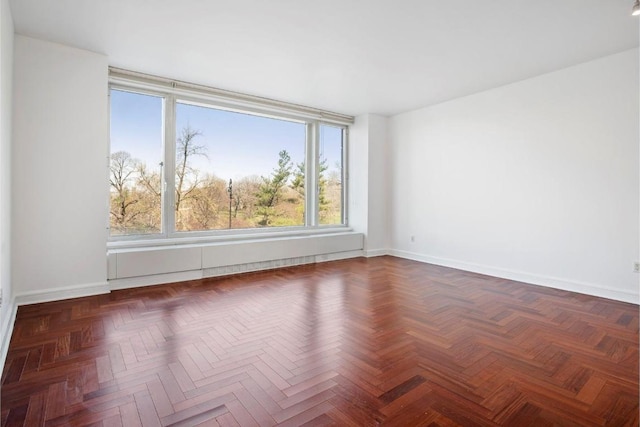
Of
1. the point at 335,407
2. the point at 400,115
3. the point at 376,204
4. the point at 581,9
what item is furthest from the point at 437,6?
the point at 376,204

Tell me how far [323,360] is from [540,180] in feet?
11.9

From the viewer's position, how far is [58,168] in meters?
3.28

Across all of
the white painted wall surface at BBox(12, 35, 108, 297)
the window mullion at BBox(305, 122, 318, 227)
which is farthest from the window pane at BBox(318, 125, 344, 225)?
the white painted wall surface at BBox(12, 35, 108, 297)

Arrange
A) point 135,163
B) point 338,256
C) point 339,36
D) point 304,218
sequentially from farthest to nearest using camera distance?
1. point 304,218
2. point 338,256
3. point 135,163
4. point 339,36

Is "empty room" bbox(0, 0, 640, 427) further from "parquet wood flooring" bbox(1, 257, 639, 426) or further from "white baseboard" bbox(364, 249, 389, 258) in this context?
"white baseboard" bbox(364, 249, 389, 258)

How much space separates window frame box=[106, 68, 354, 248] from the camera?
13.4 ft

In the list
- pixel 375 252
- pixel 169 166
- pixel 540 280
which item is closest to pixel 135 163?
pixel 169 166

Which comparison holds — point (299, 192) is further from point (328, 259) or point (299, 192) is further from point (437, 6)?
point (437, 6)

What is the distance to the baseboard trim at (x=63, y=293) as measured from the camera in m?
3.12

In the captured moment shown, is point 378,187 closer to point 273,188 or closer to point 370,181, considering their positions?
→ point 370,181

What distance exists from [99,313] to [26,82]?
236 centimetres

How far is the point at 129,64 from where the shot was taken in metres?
3.75

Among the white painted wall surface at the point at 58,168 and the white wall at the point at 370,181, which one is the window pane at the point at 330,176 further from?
the white painted wall surface at the point at 58,168

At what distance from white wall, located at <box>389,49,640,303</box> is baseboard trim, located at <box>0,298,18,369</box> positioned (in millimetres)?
5126
